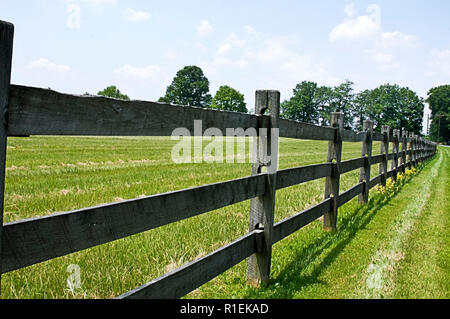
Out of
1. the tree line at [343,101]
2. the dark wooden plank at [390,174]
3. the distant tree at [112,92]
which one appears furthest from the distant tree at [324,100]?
the dark wooden plank at [390,174]

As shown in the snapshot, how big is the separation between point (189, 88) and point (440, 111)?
69.2m

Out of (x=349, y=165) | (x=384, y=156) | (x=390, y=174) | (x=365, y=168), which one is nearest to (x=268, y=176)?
(x=349, y=165)

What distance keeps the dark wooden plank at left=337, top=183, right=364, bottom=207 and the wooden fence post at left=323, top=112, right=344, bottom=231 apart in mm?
277

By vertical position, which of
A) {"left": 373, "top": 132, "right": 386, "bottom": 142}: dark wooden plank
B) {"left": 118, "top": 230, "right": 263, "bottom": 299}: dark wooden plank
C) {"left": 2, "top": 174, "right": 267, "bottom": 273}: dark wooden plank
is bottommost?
{"left": 118, "top": 230, "right": 263, "bottom": 299}: dark wooden plank

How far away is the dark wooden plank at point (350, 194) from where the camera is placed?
241 inches

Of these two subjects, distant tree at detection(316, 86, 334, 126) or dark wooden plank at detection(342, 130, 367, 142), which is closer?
dark wooden plank at detection(342, 130, 367, 142)

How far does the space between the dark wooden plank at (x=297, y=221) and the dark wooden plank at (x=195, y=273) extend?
0.41 m

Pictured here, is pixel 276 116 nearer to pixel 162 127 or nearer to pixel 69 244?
pixel 162 127

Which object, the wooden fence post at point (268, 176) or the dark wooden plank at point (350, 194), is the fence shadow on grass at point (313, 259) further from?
the dark wooden plank at point (350, 194)

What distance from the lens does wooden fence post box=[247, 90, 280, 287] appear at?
3387 millimetres

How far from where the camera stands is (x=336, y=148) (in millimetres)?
5750

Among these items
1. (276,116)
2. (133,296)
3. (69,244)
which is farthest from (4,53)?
(276,116)

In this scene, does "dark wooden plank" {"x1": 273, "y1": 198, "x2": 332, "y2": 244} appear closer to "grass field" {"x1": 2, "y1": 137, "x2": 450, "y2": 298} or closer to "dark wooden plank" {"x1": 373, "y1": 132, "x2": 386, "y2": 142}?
"grass field" {"x1": 2, "y1": 137, "x2": 450, "y2": 298}

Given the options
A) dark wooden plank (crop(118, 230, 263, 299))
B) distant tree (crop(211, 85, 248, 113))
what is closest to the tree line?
distant tree (crop(211, 85, 248, 113))
